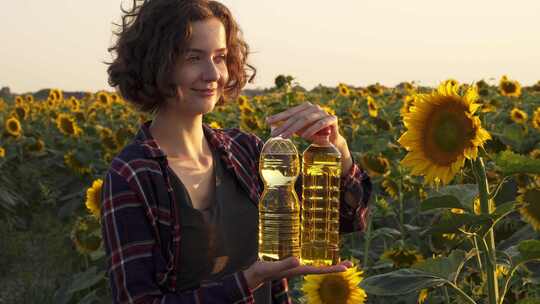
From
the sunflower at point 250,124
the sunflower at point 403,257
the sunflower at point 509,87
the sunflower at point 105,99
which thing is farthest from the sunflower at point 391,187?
the sunflower at point 105,99

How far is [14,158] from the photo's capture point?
32.6ft

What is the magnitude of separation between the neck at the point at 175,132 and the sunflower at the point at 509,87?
8.89 m

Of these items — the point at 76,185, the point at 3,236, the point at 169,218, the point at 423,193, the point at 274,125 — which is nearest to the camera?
the point at 274,125

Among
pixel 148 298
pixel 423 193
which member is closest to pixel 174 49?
pixel 148 298

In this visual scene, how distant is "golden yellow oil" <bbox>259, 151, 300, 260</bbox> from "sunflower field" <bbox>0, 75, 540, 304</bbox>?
288 millimetres

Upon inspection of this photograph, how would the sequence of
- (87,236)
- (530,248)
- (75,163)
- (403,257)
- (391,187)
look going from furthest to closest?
(75,163), (87,236), (391,187), (403,257), (530,248)

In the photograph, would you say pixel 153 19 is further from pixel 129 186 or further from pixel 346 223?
pixel 346 223

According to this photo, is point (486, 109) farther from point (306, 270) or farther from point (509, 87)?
point (509, 87)

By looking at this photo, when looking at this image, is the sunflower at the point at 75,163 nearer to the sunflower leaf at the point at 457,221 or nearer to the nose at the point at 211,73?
the nose at the point at 211,73

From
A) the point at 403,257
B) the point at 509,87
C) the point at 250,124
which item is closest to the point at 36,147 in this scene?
the point at 250,124

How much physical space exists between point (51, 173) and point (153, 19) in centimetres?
734

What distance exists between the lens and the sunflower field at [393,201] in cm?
217

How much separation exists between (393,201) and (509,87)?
5.93 m

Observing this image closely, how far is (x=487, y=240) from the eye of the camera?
2.19 metres
